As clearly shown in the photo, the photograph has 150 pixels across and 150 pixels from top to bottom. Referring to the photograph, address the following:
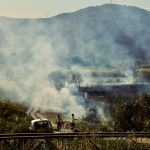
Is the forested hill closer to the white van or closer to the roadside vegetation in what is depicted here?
the white van

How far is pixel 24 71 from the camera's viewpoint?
72500mm

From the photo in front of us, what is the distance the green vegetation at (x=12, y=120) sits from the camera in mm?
25344

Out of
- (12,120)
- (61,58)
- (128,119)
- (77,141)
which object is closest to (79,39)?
(61,58)

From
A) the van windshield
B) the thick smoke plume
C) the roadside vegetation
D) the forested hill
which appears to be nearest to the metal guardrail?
the roadside vegetation

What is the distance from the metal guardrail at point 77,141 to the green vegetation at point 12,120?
25.2ft

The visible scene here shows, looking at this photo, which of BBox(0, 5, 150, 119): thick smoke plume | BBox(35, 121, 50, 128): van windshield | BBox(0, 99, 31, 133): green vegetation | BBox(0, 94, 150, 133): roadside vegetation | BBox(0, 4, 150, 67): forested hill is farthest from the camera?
BBox(0, 4, 150, 67): forested hill

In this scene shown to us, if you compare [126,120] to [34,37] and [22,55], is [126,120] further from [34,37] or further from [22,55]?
[34,37]

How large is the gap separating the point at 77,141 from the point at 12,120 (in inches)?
586

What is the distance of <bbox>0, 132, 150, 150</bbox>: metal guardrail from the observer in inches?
622

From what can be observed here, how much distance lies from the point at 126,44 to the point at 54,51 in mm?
64132

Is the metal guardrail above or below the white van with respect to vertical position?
below

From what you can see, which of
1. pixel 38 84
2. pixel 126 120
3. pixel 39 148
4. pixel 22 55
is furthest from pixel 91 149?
pixel 22 55

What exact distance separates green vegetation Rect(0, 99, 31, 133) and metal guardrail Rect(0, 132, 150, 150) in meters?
7.69

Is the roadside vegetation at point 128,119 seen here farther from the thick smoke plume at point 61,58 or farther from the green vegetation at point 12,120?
the thick smoke plume at point 61,58
